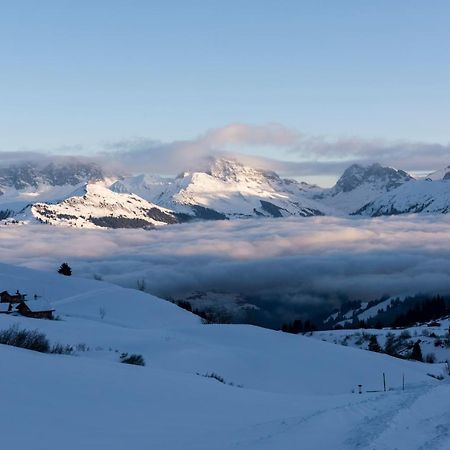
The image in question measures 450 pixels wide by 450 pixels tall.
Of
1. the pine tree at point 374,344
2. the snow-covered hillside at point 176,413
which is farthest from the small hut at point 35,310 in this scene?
the pine tree at point 374,344

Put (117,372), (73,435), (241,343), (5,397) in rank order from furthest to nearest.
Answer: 1. (241,343)
2. (117,372)
3. (5,397)
4. (73,435)

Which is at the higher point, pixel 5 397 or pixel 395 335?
pixel 5 397

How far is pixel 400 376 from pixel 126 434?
37.5 metres

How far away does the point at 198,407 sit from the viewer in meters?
17.5

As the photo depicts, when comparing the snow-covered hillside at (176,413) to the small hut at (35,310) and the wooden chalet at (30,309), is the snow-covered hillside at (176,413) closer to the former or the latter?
the small hut at (35,310)

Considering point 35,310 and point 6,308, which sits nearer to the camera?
point 35,310

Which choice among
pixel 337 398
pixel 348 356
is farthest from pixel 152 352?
pixel 337 398

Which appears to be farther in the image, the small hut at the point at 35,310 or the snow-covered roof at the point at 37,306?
the snow-covered roof at the point at 37,306

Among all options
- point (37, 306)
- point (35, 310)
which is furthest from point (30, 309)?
point (37, 306)

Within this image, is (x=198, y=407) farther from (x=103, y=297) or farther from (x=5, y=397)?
(x=103, y=297)

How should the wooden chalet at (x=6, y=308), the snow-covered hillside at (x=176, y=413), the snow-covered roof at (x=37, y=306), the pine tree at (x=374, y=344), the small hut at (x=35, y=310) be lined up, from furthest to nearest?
the pine tree at (x=374, y=344) → the snow-covered roof at (x=37, y=306) → the wooden chalet at (x=6, y=308) → the small hut at (x=35, y=310) → the snow-covered hillside at (x=176, y=413)

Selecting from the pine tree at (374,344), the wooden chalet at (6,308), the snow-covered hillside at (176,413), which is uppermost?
the snow-covered hillside at (176,413)

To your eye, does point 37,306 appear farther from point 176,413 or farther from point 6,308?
point 176,413

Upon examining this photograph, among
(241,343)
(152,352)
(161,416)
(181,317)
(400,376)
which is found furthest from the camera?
(181,317)
